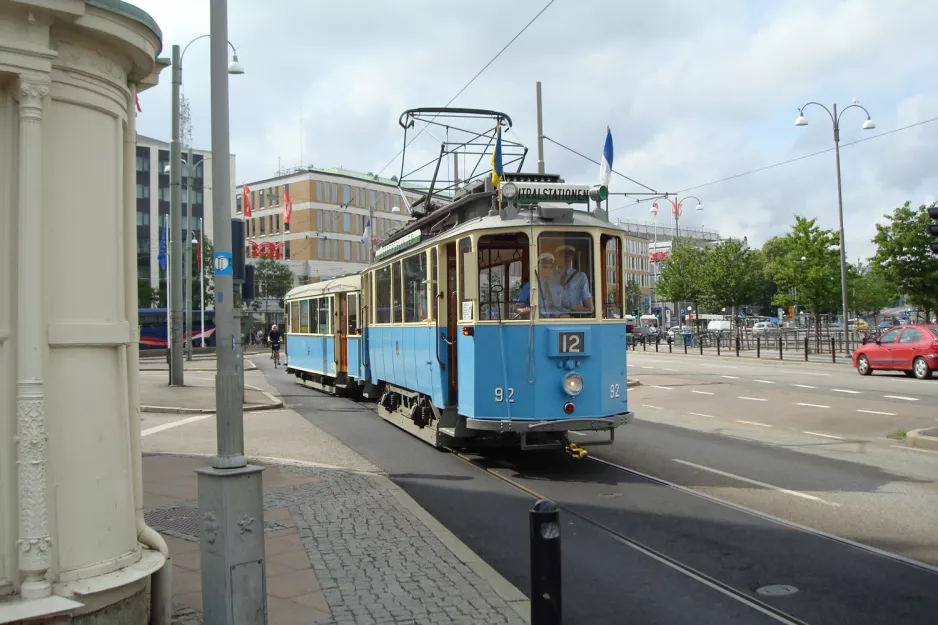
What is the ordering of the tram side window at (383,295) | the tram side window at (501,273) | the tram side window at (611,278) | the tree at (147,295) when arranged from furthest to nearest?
the tree at (147,295), the tram side window at (383,295), the tram side window at (611,278), the tram side window at (501,273)

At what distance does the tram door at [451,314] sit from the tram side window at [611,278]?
2.06m

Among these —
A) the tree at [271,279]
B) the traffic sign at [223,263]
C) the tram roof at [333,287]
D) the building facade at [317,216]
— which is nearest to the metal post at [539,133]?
the tram roof at [333,287]

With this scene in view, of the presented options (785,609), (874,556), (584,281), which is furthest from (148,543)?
(584,281)

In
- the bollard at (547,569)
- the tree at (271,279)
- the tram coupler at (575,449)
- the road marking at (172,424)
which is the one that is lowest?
the road marking at (172,424)

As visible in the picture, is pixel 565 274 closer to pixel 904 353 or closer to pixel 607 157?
pixel 607 157

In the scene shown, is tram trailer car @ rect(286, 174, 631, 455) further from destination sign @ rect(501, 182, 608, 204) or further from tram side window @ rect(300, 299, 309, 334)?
tram side window @ rect(300, 299, 309, 334)

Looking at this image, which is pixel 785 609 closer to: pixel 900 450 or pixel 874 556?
pixel 874 556

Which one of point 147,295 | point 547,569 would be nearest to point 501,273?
point 547,569

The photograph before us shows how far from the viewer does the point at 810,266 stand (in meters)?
38.8

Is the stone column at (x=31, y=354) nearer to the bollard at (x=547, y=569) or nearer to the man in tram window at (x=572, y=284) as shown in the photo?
the bollard at (x=547, y=569)

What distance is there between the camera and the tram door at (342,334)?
19469 millimetres

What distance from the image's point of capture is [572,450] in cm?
1064

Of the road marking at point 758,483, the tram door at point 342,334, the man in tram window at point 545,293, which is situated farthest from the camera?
the tram door at point 342,334

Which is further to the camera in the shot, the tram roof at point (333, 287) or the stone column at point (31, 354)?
the tram roof at point (333, 287)
